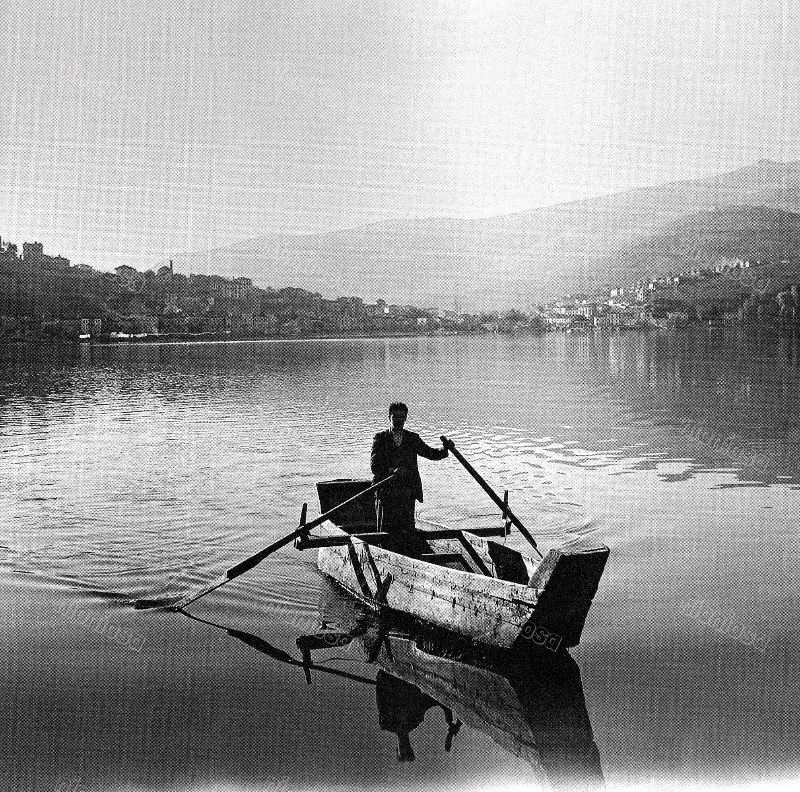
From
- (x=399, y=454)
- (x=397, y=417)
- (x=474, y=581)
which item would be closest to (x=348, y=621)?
(x=399, y=454)

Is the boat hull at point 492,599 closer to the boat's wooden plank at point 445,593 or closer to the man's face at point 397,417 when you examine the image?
the boat's wooden plank at point 445,593

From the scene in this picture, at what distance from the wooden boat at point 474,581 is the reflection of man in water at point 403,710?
0.93 m

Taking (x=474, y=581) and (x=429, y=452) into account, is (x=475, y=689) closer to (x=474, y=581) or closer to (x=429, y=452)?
(x=474, y=581)

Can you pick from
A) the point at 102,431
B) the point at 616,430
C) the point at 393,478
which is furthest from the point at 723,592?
the point at 102,431

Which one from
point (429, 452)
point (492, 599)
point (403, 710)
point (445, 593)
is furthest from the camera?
point (429, 452)

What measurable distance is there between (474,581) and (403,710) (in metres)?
1.61

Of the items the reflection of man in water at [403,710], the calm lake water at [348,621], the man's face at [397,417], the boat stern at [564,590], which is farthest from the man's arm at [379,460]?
the boat stern at [564,590]

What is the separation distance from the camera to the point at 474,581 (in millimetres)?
10609

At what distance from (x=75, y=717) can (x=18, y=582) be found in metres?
5.25

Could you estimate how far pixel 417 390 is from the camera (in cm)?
5356

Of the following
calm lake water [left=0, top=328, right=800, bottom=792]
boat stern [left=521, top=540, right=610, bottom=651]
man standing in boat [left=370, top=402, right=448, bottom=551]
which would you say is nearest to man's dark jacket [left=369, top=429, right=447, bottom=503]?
man standing in boat [left=370, top=402, right=448, bottom=551]

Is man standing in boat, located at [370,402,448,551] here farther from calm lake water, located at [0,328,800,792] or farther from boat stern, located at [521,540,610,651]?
boat stern, located at [521,540,610,651]

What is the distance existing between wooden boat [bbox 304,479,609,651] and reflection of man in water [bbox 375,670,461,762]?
93 centimetres

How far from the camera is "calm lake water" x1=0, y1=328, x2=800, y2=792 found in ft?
28.9
